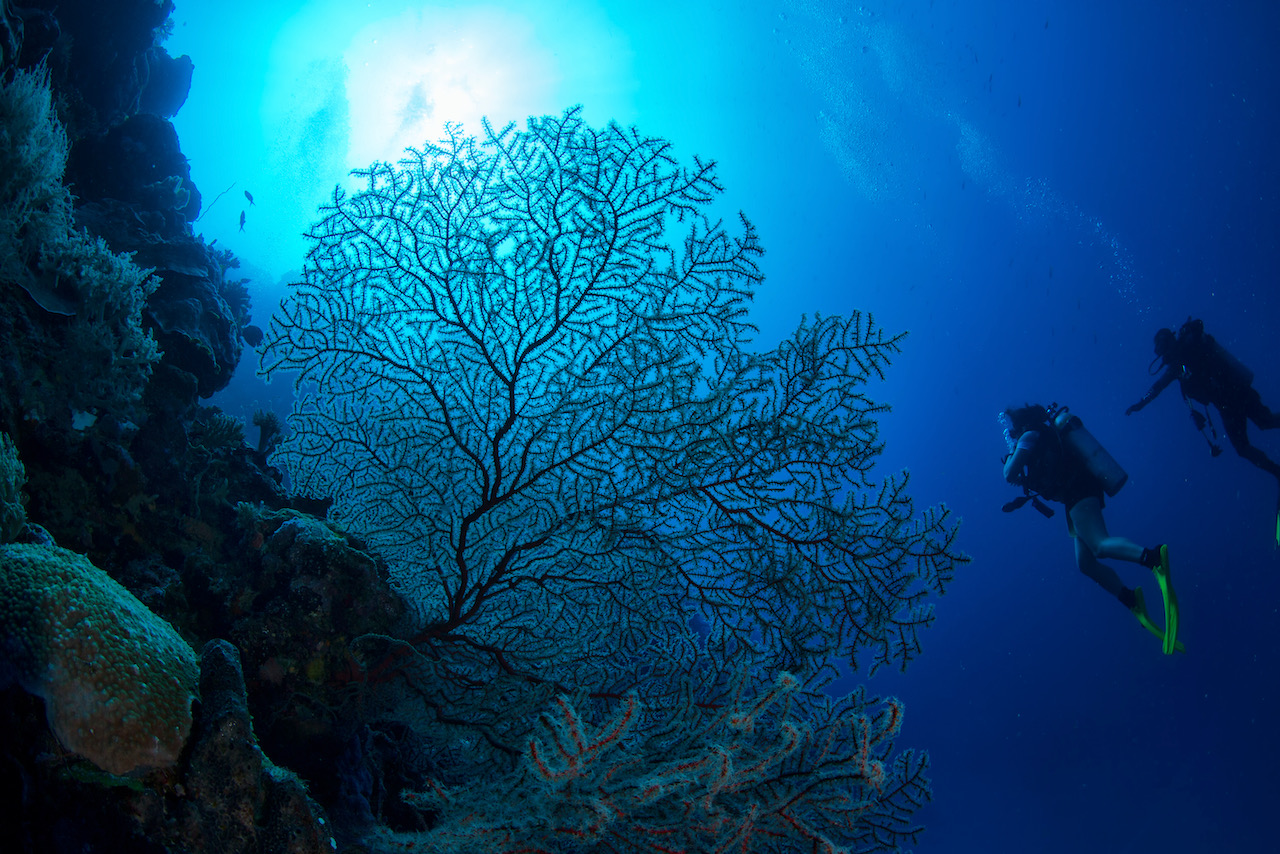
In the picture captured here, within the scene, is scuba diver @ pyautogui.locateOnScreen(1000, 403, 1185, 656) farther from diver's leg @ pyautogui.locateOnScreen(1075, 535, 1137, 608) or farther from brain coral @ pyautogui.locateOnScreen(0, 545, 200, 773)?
brain coral @ pyautogui.locateOnScreen(0, 545, 200, 773)

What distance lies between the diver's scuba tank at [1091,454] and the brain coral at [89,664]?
38.9ft

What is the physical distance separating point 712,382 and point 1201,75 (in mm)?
53758

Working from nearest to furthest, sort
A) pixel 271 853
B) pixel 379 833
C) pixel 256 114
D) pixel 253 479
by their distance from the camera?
pixel 271 853, pixel 379 833, pixel 253 479, pixel 256 114

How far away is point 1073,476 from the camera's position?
10008mm

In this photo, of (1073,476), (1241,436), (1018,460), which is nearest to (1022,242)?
(1241,436)

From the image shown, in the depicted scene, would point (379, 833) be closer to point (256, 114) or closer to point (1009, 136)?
point (1009, 136)

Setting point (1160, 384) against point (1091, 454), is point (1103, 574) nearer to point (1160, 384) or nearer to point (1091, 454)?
point (1091, 454)

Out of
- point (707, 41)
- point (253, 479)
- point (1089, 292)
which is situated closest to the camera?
point (253, 479)

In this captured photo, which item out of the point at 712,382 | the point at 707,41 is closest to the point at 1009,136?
the point at 707,41

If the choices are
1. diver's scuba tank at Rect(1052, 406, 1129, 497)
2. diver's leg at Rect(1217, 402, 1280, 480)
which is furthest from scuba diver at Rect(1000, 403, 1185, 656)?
diver's leg at Rect(1217, 402, 1280, 480)

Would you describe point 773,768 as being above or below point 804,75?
below

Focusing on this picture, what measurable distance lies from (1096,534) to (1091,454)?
55.3 inches

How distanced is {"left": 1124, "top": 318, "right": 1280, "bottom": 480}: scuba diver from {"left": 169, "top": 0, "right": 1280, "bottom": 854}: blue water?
37829 mm

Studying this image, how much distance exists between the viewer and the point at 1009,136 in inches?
1766
